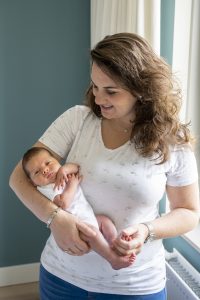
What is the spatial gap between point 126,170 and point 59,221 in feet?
0.81

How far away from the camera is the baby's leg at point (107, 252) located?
44.6 inches

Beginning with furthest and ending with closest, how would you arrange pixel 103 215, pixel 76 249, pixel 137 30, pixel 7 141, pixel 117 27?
pixel 7 141 < pixel 117 27 < pixel 137 30 < pixel 103 215 < pixel 76 249

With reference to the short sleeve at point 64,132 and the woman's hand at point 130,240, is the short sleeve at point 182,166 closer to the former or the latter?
the woman's hand at point 130,240

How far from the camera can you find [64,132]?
4.33ft

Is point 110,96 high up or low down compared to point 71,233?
up

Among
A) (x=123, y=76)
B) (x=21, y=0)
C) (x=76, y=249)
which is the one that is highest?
(x=21, y=0)

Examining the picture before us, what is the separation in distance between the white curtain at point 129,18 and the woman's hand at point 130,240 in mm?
903

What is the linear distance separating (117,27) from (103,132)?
0.89 m

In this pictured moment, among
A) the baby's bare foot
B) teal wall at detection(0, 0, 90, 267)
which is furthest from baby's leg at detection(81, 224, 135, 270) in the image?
teal wall at detection(0, 0, 90, 267)

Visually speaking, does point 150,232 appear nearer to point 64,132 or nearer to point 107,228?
point 107,228

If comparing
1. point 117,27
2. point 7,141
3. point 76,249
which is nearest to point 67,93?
point 7,141

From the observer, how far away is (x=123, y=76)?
45.4 inches

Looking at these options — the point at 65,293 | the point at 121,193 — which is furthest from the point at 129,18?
the point at 65,293

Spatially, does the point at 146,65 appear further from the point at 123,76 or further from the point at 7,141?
the point at 7,141
